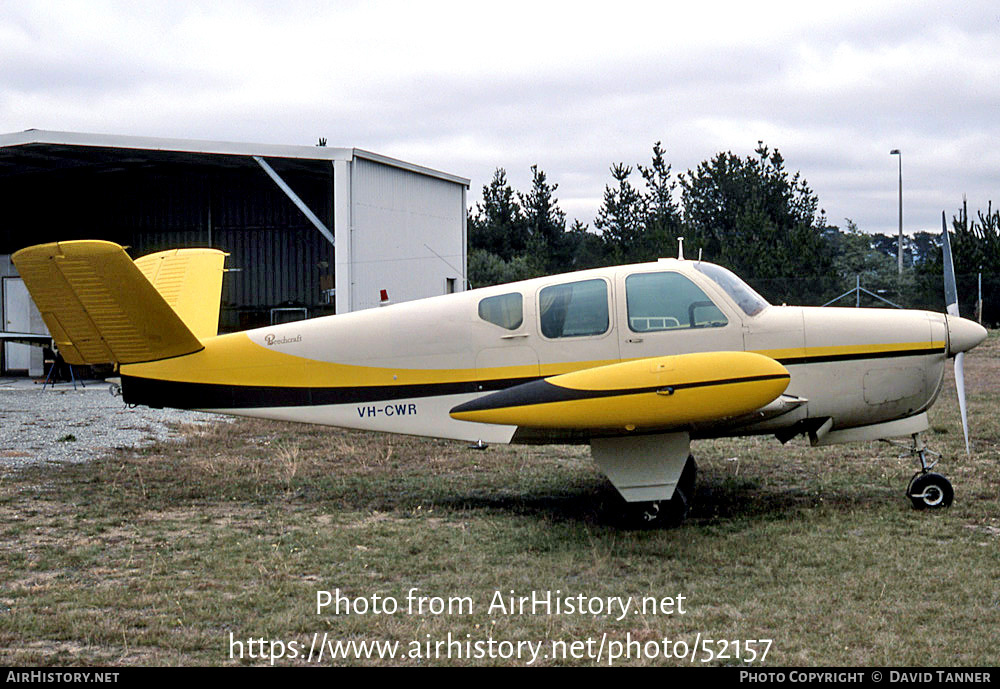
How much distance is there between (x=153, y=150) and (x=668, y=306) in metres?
13.7

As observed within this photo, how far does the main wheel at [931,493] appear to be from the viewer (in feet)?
24.3

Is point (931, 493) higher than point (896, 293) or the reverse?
the reverse

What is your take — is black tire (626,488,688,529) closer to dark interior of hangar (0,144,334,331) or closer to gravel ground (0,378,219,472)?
gravel ground (0,378,219,472)

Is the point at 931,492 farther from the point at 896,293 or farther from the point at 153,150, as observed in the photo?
the point at 896,293

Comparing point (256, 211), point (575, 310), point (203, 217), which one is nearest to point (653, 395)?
point (575, 310)

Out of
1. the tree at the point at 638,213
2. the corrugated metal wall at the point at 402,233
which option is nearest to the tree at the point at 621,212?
the tree at the point at 638,213

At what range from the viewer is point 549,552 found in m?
6.41

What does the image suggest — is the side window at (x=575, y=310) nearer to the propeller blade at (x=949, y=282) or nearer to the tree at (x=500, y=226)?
the propeller blade at (x=949, y=282)

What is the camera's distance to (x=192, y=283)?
9.07 metres

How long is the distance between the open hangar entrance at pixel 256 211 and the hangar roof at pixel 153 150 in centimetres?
3

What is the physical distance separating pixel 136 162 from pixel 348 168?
6.44 m

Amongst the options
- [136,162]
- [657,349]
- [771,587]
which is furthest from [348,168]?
[771,587]

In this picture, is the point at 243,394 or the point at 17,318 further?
the point at 17,318

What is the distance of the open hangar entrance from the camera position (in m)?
17.1
